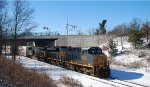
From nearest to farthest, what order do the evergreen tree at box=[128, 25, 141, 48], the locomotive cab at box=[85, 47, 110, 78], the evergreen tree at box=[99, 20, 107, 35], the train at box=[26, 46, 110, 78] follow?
the locomotive cab at box=[85, 47, 110, 78] < the train at box=[26, 46, 110, 78] < the evergreen tree at box=[128, 25, 141, 48] < the evergreen tree at box=[99, 20, 107, 35]

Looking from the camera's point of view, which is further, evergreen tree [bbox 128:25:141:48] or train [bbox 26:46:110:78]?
evergreen tree [bbox 128:25:141:48]

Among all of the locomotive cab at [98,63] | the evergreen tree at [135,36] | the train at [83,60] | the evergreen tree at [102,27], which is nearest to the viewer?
the locomotive cab at [98,63]

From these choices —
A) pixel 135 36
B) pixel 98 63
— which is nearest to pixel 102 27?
pixel 135 36

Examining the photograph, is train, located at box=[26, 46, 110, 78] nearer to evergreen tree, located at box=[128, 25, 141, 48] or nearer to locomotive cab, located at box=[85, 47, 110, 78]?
locomotive cab, located at box=[85, 47, 110, 78]

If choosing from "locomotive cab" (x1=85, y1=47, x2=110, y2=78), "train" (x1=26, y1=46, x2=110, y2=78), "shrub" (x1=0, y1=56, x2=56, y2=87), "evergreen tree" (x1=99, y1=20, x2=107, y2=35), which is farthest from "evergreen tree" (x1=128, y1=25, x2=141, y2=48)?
"evergreen tree" (x1=99, y1=20, x2=107, y2=35)

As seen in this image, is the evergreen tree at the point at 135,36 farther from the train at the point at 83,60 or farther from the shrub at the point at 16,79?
the shrub at the point at 16,79

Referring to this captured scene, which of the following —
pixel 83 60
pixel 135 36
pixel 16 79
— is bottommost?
pixel 16 79

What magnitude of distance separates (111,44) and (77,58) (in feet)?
82.7

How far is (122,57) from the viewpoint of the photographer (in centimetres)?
5184

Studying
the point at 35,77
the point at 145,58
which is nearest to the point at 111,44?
the point at 145,58

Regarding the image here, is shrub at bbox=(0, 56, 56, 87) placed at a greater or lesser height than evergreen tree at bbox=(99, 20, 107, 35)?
lesser

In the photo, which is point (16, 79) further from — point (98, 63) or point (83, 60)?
point (83, 60)

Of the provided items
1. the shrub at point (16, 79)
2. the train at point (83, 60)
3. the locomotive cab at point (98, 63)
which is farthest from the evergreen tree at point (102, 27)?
the shrub at point (16, 79)

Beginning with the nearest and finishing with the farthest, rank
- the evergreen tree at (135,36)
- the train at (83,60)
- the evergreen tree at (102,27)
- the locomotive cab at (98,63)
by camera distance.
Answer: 1. the locomotive cab at (98,63)
2. the train at (83,60)
3. the evergreen tree at (135,36)
4. the evergreen tree at (102,27)
